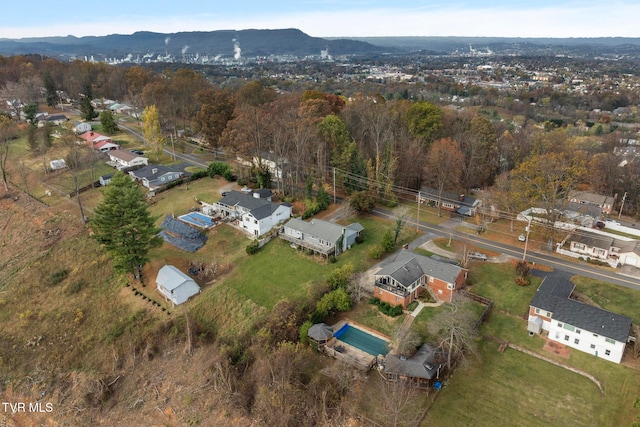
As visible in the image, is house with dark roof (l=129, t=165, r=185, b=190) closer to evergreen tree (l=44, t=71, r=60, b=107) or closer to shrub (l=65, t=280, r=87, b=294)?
shrub (l=65, t=280, r=87, b=294)

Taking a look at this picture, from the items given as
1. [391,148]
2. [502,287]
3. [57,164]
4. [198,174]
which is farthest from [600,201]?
[57,164]

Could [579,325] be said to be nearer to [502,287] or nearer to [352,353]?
[502,287]

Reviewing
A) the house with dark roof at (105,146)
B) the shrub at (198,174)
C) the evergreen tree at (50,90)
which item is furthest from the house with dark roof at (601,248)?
the evergreen tree at (50,90)

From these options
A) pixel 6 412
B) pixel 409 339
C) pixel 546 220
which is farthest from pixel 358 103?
pixel 6 412

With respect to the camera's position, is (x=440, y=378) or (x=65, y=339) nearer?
(x=440, y=378)

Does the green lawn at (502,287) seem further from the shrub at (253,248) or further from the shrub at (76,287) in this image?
the shrub at (76,287)

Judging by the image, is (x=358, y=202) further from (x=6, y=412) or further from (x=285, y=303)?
(x=6, y=412)
